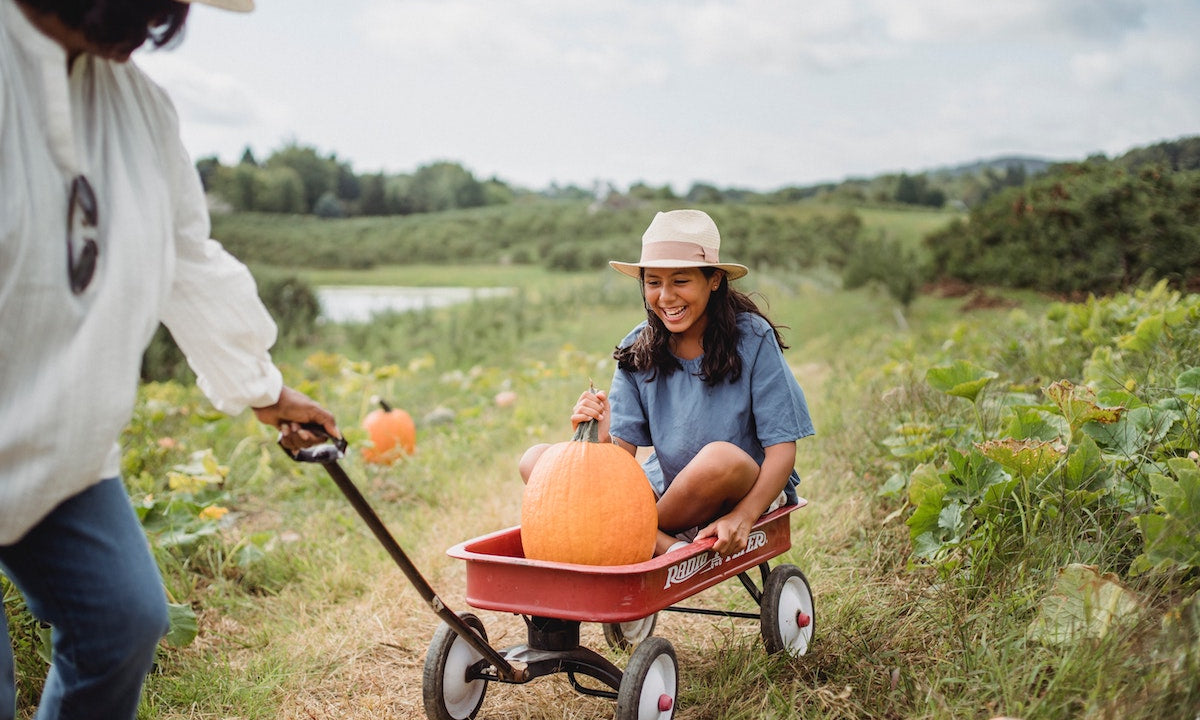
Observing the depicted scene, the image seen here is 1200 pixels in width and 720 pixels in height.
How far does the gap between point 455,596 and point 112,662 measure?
82.9 inches

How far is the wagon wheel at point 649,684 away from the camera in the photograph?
7.64 feet

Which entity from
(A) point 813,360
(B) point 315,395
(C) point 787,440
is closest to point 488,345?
(A) point 813,360

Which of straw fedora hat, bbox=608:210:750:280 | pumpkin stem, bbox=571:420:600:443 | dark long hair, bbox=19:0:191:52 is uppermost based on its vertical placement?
dark long hair, bbox=19:0:191:52

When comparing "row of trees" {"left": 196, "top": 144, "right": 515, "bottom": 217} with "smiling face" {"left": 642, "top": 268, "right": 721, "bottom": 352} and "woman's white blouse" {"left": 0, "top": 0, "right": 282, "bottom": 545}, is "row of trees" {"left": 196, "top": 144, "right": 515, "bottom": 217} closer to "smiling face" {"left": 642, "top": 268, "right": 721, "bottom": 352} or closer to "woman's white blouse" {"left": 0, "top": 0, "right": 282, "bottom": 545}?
"smiling face" {"left": 642, "top": 268, "right": 721, "bottom": 352}

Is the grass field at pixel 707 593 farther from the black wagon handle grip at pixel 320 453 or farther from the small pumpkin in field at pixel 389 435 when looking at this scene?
the black wagon handle grip at pixel 320 453

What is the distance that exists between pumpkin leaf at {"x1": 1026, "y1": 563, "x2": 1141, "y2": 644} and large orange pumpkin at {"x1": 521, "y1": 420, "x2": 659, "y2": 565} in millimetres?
1010

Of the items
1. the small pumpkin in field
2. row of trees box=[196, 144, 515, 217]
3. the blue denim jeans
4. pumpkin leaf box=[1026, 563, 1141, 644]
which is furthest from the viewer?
row of trees box=[196, 144, 515, 217]

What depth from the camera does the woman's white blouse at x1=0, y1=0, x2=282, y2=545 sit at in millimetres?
1433

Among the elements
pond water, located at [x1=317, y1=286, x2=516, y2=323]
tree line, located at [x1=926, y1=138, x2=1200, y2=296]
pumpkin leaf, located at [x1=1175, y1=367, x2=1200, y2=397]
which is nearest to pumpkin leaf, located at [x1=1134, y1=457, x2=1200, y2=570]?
pumpkin leaf, located at [x1=1175, y1=367, x2=1200, y2=397]

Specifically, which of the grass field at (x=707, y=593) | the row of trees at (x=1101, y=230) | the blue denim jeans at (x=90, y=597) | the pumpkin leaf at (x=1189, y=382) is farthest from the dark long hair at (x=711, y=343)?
the row of trees at (x=1101, y=230)

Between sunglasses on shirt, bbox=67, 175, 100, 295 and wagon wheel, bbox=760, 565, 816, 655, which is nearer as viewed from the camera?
sunglasses on shirt, bbox=67, 175, 100, 295

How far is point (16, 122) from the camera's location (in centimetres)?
144

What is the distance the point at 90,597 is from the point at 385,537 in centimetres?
60

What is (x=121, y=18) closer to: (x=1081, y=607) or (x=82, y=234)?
(x=82, y=234)
